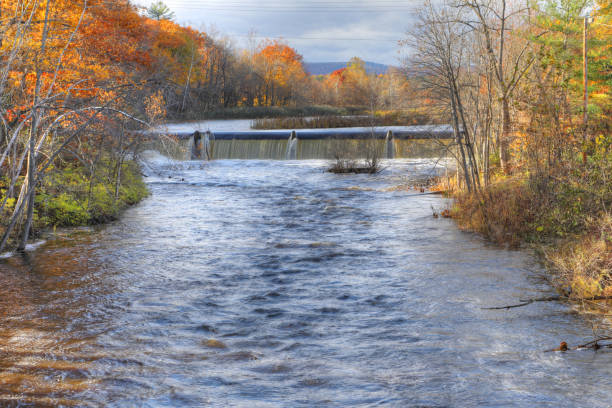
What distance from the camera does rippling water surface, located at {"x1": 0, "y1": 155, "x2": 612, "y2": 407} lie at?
561cm

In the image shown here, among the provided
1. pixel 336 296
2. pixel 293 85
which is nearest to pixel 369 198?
pixel 336 296

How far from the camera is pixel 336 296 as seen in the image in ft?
28.4

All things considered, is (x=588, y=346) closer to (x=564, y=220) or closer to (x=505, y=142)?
(x=564, y=220)

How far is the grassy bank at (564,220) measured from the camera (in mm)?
8000

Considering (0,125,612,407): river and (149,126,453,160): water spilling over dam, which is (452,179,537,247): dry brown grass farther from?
(149,126,453,160): water spilling over dam

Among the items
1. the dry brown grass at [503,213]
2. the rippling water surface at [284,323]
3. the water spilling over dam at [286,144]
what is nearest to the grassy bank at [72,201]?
the rippling water surface at [284,323]

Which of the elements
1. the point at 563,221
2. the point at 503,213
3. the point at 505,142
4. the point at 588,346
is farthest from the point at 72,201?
the point at 505,142

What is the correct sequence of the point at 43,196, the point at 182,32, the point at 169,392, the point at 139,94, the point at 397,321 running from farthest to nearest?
the point at 182,32
the point at 139,94
the point at 43,196
the point at 397,321
the point at 169,392

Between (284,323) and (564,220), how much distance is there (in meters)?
6.07

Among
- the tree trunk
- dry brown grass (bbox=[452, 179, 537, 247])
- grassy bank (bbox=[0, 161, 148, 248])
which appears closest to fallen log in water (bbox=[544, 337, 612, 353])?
dry brown grass (bbox=[452, 179, 537, 247])

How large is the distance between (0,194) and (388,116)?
1211 inches

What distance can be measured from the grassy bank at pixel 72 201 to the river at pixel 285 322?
80cm

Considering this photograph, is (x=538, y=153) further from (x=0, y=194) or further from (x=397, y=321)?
(x=0, y=194)

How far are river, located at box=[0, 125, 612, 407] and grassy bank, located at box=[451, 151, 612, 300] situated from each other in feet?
1.42
